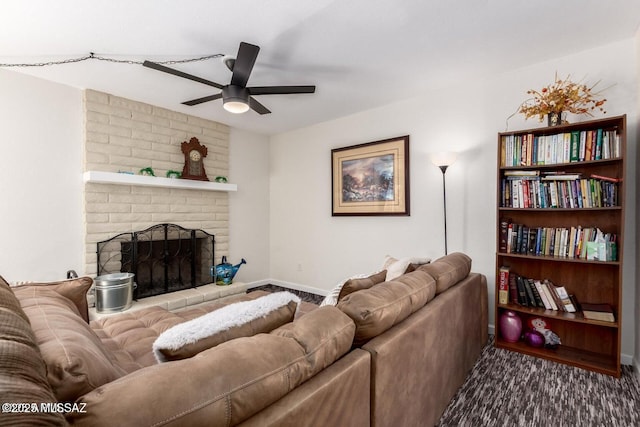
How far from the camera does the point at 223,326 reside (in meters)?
1.09

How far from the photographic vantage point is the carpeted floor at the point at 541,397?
5.76ft

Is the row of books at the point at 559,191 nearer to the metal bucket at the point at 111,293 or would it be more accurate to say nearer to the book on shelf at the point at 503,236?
the book on shelf at the point at 503,236

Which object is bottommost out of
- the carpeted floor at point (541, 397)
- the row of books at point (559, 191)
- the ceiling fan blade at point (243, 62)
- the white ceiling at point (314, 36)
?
the carpeted floor at point (541, 397)

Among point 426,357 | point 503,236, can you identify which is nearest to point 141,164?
point 426,357

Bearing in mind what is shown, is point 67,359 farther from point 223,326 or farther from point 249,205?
point 249,205

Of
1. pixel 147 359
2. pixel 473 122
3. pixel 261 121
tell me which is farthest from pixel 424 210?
pixel 147 359

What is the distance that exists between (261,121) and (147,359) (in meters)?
3.46

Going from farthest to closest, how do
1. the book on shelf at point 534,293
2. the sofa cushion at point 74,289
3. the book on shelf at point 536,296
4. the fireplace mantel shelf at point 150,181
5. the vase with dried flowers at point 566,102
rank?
the fireplace mantel shelf at point 150,181 < the book on shelf at point 536,296 < the book on shelf at point 534,293 < the vase with dried flowers at point 566,102 < the sofa cushion at point 74,289

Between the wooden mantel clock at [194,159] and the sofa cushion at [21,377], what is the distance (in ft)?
11.4

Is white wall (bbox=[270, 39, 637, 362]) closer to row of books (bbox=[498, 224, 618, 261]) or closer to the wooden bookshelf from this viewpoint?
the wooden bookshelf

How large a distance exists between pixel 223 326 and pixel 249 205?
12.7ft

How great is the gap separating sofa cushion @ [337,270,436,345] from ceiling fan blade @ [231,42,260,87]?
1617mm

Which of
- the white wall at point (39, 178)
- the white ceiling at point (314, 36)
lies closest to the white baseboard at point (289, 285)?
the white wall at point (39, 178)

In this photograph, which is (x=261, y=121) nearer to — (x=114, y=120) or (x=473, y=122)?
(x=114, y=120)
